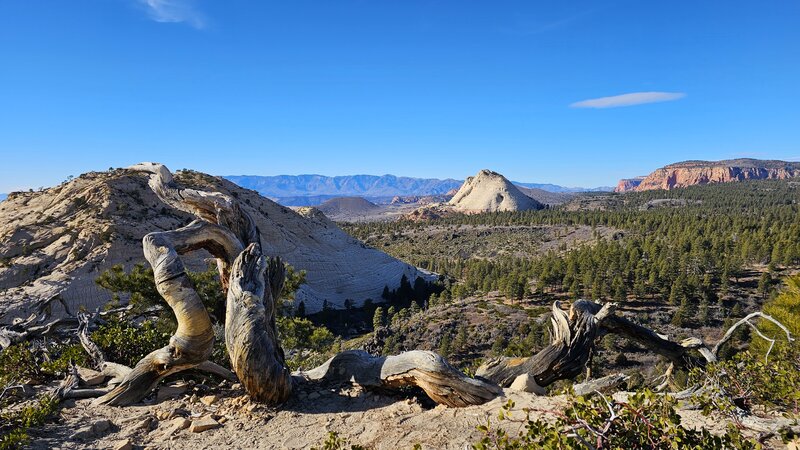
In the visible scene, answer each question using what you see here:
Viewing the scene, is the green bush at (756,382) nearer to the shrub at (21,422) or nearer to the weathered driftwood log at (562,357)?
the weathered driftwood log at (562,357)

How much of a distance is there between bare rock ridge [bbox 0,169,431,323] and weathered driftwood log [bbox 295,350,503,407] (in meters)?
20.2

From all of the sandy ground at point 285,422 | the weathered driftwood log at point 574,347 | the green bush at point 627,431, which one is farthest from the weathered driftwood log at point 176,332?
the green bush at point 627,431

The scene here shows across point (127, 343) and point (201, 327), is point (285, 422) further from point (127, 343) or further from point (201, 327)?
point (127, 343)

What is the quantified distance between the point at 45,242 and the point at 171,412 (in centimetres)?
3632

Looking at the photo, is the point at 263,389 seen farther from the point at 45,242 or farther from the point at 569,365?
the point at 45,242

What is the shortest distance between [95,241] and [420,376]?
3730 cm

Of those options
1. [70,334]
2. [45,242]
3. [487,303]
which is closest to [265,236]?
[45,242]

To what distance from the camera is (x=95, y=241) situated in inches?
1351

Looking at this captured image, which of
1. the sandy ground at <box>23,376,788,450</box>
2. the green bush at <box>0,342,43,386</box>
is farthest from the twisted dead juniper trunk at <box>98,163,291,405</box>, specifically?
the green bush at <box>0,342,43,386</box>

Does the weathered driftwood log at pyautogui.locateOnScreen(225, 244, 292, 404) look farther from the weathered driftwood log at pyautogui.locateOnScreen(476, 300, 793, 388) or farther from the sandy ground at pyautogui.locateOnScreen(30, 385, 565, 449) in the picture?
the weathered driftwood log at pyautogui.locateOnScreen(476, 300, 793, 388)

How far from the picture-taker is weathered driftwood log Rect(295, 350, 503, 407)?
6.15 meters

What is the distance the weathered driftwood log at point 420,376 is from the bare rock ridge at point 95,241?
66.1ft

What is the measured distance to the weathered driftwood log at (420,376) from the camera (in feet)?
20.2

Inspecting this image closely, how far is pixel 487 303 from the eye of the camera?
55.1 metres
